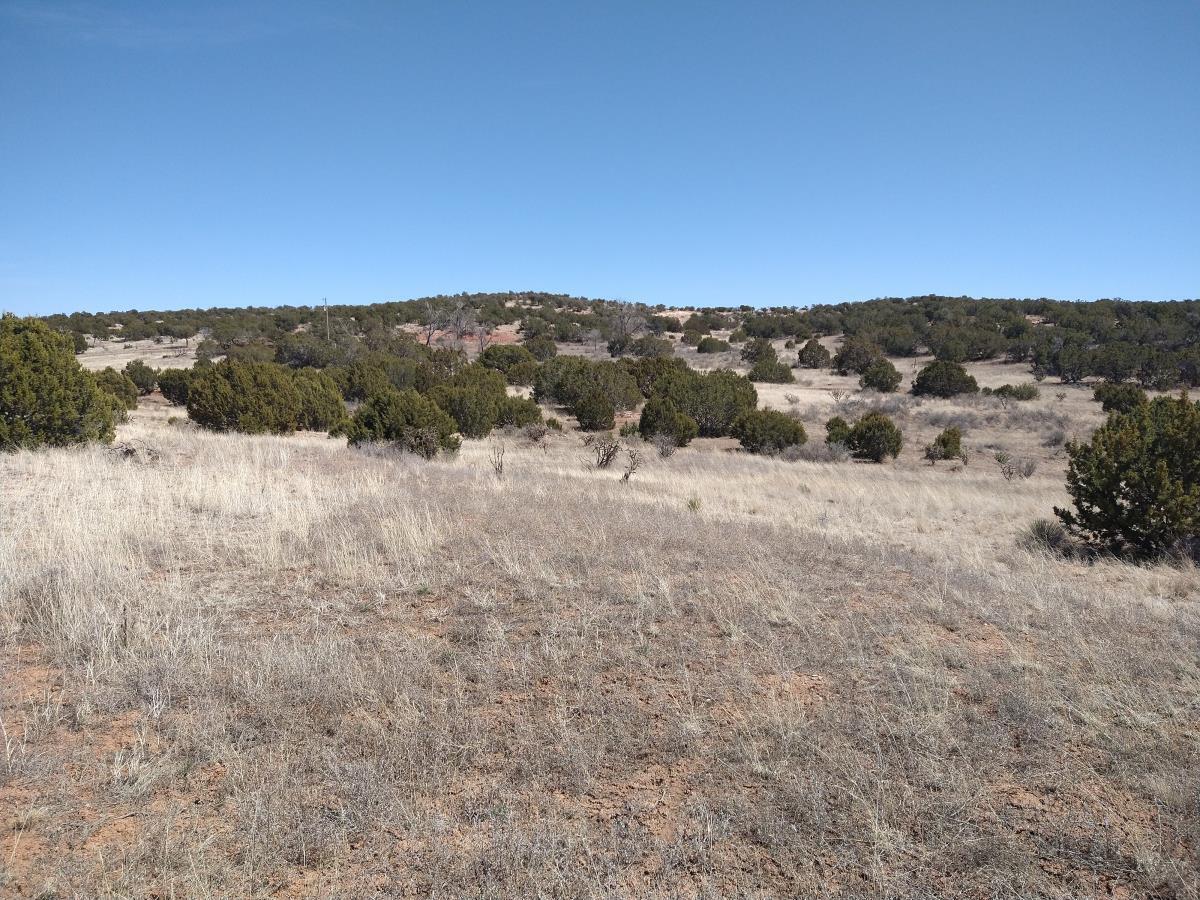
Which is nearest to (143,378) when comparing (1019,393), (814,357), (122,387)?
(122,387)

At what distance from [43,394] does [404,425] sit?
664 centimetres

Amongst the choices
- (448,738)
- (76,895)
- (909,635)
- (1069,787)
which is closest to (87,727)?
(76,895)

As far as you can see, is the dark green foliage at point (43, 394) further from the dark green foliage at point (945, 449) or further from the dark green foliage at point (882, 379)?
the dark green foliage at point (882, 379)

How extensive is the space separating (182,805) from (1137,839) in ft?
13.1

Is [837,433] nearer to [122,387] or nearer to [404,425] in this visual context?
[404,425]

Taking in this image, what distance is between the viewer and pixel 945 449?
2228cm

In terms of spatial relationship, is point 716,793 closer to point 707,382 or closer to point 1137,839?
point 1137,839

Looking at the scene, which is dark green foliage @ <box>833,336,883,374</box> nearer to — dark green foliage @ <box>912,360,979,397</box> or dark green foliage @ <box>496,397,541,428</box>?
dark green foliage @ <box>912,360,979,397</box>

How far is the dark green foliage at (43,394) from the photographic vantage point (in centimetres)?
1117

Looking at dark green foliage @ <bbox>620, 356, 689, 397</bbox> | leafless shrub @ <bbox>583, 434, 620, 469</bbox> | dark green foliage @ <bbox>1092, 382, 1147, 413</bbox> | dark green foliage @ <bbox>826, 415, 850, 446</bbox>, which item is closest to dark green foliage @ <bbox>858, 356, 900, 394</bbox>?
dark green foliage @ <bbox>1092, 382, 1147, 413</bbox>

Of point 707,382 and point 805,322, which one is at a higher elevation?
point 805,322

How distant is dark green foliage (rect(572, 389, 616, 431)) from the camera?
80.1ft

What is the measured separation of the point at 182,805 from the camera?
289 cm

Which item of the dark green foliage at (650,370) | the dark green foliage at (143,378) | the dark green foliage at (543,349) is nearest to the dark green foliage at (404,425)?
the dark green foliage at (650,370)
